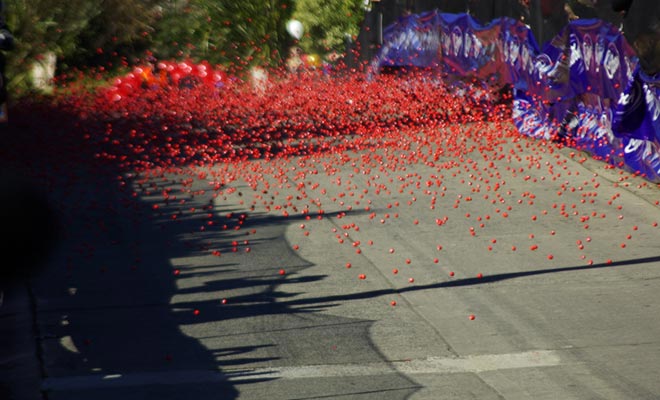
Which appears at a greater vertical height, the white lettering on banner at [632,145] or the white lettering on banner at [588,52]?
the white lettering on banner at [588,52]

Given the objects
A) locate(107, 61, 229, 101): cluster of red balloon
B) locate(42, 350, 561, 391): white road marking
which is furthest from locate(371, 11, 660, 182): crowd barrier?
locate(107, 61, 229, 101): cluster of red balloon

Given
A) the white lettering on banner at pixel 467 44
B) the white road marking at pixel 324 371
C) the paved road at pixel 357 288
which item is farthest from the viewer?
the white lettering on banner at pixel 467 44

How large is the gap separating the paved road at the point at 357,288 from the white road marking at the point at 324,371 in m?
0.02

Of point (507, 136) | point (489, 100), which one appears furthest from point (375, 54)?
point (507, 136)

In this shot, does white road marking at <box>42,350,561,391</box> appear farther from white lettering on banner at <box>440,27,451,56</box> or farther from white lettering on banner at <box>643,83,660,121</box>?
white lettering on banner at <box>440,27,451,56</box>

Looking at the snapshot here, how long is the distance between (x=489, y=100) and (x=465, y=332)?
1298 cm

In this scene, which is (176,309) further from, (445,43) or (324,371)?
(445,43)

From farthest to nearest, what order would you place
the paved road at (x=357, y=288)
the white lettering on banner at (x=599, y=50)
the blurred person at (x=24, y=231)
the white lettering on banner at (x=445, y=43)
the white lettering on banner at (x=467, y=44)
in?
the white lettering on banner at (x=445, y=43) → the white lettering on banner at (x=467, y=44) → the white lettering on banner at (x=599, y=50) → the blurred person at (x=24, y=231) → the paved road at (x=357, y=288)

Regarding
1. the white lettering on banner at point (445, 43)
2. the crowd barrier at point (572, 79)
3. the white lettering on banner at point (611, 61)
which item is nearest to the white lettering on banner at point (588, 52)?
the crowd barrier at point (572, 79)

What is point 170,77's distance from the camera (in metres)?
33.8

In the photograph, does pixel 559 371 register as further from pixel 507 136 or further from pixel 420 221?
pixel 507 136

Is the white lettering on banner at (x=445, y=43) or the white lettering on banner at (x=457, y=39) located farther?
the white lettering on banner at (x=445, y=43)

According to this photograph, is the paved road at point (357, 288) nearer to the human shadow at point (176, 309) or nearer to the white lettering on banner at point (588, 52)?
the human shadow at point (176, 309)

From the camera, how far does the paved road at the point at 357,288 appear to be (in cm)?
721
